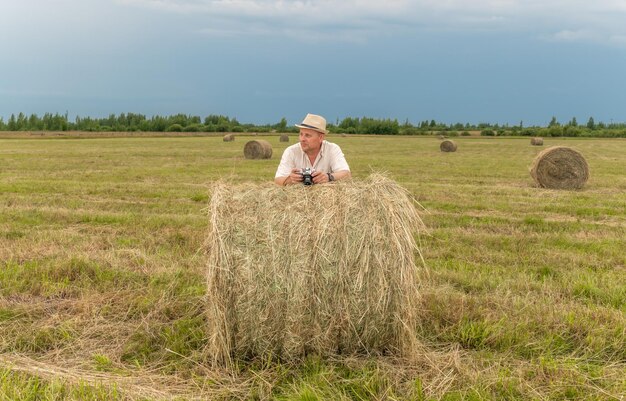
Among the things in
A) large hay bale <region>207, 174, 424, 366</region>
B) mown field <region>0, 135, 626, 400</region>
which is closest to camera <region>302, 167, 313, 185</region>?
large hay bale <region>207, 174, 424, 366</region>

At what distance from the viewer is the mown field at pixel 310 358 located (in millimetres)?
3807

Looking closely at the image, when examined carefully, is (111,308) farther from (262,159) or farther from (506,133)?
(506,133)

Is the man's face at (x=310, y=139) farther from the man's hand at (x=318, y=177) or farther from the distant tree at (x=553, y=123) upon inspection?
the distant tree at (x=553, y=123)

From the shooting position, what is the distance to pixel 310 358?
4.18 meters

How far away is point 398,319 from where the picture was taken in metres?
4.23

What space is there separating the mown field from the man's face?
1.66m

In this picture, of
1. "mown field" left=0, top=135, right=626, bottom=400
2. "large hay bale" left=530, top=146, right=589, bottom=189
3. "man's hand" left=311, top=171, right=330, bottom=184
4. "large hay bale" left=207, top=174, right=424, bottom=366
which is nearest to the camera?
"mown field" left=0, top=135, right=626, bottom=400

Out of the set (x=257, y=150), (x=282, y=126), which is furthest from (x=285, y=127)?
(x=257, y=150)

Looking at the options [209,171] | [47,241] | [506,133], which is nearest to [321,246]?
[47,241]

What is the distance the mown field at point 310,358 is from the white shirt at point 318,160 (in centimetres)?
135

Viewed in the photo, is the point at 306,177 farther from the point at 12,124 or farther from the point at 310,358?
the point at 12,124

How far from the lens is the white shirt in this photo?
5.70 metres

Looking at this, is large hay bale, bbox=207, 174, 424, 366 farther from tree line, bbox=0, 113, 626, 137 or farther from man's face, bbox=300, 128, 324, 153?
tree line, bbox=0, 113, 626, 137

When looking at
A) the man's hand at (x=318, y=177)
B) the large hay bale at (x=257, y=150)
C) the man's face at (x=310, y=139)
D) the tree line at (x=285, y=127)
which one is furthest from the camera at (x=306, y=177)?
the tree line at (x=285, y=127)
